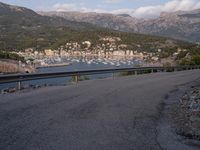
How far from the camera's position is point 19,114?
9.30m

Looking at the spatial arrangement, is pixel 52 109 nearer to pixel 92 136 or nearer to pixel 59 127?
pixel 59 127

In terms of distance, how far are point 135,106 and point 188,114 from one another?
1.55 metres

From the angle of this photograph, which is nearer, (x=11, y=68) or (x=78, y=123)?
(x=78, y=123)

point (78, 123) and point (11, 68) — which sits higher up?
point (78, 123)

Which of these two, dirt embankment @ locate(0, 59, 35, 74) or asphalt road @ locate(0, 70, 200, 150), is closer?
asphalt road @ locate(0, 70, 200, 150)

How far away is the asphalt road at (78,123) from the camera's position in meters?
6.68

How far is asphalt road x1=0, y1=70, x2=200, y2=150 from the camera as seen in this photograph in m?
6.68

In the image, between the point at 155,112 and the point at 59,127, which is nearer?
the point at 59,127

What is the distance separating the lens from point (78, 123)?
8508 mm

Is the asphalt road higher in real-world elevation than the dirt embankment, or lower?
higher

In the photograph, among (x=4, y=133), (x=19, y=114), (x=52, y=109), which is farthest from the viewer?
(x=52, y=109)

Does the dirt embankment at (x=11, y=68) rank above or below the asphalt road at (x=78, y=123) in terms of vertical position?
below

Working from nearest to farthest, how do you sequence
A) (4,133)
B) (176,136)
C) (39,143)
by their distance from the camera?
(39,143) → (4,133) → (176,136)

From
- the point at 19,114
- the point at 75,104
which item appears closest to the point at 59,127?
the point at 19,114
